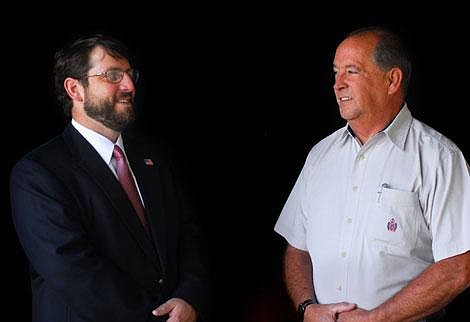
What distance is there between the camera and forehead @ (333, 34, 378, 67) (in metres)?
2.95

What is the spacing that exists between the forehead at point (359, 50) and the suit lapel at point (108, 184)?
3.22 ft

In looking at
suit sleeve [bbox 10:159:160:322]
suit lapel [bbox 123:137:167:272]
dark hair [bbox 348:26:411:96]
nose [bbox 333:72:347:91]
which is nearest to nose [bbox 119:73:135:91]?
suit lapel [bbox 123:137:167:272]

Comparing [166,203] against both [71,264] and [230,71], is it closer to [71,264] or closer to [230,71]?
[71,264]

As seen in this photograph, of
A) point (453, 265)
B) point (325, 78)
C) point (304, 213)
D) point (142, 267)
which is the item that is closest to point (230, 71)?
point (325, 78)

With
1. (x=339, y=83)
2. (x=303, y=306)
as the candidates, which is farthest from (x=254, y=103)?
(x=303, y=306)

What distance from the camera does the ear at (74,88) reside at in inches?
113

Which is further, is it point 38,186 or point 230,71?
point 230,71

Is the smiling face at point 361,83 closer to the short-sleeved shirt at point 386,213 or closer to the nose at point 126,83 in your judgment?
the short-sleeved shirt at point 386,213

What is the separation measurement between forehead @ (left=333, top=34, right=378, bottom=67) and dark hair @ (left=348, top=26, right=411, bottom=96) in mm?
20

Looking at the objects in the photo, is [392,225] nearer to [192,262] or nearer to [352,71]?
[352,71]

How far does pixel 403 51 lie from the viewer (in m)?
2.99

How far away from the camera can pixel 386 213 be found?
2.85 metres

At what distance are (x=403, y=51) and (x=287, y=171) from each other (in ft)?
3.07

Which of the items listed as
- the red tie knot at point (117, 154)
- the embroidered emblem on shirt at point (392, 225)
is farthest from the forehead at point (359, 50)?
the red tie knot at point (117, 154)
